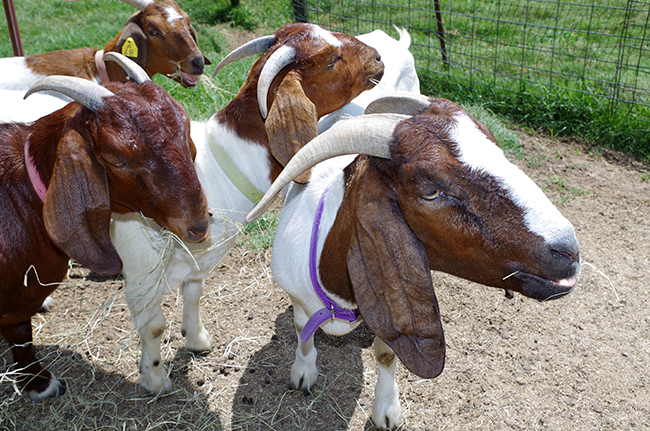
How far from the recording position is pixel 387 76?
342cm

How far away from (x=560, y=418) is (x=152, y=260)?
241cm

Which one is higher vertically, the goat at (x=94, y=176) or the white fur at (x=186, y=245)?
the goat at (x=94, y=176)

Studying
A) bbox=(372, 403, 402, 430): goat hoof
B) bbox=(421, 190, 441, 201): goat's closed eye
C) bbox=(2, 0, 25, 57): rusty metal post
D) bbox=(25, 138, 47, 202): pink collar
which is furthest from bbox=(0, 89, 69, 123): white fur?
bbox=(372, 403, 402, 430): goat hoof

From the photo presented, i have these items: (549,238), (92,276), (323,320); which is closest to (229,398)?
(323,320)

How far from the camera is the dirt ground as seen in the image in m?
2.95

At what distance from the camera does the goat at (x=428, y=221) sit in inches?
68.6

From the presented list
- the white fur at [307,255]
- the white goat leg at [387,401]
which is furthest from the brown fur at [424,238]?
the white goat leg at [387,401]

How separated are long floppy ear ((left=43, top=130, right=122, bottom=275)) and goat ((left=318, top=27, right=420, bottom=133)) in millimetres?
1564

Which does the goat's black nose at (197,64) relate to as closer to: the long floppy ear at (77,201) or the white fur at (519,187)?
the long floppy ear at (77,201)

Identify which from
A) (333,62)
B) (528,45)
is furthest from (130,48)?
(528,45)

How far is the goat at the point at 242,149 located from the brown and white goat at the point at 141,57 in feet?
5.56

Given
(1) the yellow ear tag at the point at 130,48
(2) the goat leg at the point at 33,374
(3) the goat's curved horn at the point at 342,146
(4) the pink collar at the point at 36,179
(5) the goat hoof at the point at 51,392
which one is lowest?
(5) the goat hoof at the point at 51,392

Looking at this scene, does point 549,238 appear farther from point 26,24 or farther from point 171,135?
point 26,24

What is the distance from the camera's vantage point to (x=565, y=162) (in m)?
5.22
